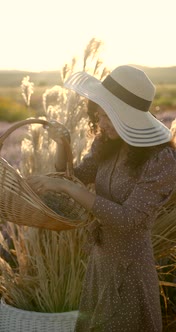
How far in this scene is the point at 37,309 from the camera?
11.3ft

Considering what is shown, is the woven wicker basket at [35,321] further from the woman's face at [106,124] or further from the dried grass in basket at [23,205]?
the woman's face at [106,124]

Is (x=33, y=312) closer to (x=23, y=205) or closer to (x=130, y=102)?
(x=23, y=205)

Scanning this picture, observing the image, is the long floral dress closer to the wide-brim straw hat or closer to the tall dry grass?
the wide-brim straw hat

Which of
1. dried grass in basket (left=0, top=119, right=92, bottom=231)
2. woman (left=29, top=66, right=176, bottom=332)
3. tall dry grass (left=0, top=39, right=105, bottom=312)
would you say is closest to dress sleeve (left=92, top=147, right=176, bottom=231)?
woman (left=29, top=66, right=176, bottom=332)

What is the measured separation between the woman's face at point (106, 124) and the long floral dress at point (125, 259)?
0.40 feet

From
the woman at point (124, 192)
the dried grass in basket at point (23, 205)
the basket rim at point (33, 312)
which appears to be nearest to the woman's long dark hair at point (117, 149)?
the woman at point (124, 192)

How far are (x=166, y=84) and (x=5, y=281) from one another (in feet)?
180

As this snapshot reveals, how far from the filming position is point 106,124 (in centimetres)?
235

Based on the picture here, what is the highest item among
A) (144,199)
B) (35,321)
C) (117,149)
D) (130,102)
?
(130,102)

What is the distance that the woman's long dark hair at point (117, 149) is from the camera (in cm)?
234

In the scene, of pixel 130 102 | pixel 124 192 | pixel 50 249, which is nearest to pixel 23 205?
pixel 124 192

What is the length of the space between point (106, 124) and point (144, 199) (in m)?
0.33

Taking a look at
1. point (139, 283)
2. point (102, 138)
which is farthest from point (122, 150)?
point (139, 283)

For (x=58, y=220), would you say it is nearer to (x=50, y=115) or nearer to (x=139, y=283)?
(x=139, y=283)
